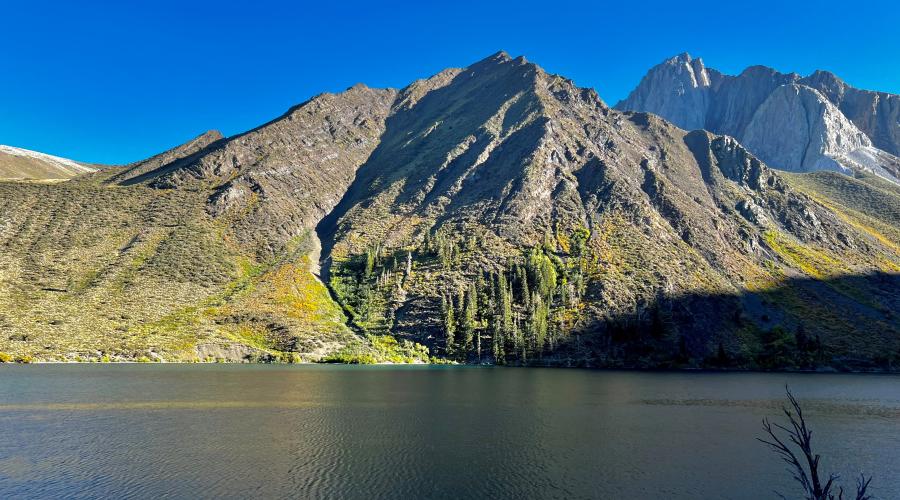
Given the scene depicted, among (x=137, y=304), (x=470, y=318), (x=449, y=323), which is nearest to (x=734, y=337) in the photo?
(x=470, y=318)

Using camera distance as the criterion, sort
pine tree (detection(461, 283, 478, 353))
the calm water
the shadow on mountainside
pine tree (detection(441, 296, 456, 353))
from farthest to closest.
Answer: pine tree (detection(441, 296, 456, 353))
pine tree (detection(461, 283, 478, 353))
the shadow on mountainside
the calm water

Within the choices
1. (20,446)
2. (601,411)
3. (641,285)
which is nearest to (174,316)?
(20,446)

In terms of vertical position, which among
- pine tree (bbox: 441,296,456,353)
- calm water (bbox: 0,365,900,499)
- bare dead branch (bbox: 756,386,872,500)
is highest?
pine tree (bbox: 441,296,456,353)

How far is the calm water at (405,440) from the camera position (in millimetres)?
37406

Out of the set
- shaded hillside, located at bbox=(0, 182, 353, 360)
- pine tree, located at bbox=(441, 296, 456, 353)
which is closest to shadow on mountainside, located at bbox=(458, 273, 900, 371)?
pine tree, located at bbox=(441, 296, 456, 353)

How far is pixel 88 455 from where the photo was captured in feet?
143

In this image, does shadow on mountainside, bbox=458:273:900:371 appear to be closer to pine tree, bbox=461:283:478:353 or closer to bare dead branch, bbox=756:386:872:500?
pine tree, bbox=461:283:478:353

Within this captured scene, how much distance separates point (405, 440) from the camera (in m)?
50.4

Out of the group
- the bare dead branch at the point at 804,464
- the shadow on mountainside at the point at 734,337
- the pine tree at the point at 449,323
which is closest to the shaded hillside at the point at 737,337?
the shadow on mountainside at the point at 734,337

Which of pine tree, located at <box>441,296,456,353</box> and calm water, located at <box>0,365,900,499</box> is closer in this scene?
calm water, located at <box>0,365,900,499</box>

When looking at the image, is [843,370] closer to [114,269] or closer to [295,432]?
[295,432]

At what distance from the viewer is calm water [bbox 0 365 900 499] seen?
37406 millimetres

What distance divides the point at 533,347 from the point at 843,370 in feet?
300

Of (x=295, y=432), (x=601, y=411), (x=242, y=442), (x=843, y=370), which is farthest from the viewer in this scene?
(x=843, y=370)
